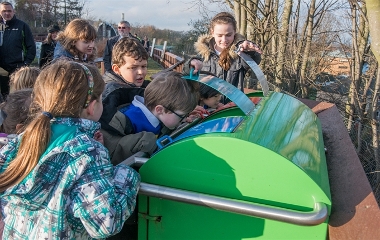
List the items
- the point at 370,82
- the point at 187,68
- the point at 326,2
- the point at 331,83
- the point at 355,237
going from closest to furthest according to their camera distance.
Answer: the point at 355,237 < the point at 187,68 < the point at 370,82 < the point at 331,83 < the point at 326,2

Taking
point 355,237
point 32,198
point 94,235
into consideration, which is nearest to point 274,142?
point 355,237

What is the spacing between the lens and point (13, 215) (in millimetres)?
1411

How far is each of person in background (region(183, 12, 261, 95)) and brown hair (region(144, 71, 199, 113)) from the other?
1.24 meters

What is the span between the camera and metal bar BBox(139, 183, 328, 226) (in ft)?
3.79

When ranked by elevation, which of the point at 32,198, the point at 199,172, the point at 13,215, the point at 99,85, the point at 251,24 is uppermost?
the point at 251,24

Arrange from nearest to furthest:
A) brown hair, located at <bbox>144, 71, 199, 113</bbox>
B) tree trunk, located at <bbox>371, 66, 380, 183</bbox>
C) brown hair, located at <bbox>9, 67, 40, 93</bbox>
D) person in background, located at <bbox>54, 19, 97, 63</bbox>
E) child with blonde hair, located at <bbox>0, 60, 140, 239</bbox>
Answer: child with blonde hair, located at <bbox>0, 60, 140, 239</bbox>
brown hair, located at <bbox>144, 71, 199, 113</bbox>
brown hair, located at <bbox>9, 67, 40, 93</bbox>
person in background, located at <bbox>54, 19, 97, 63</bbox>
tree trunk, located at <bbox>371, 66, 380, 183</bbox>

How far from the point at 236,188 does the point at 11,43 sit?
5.55m

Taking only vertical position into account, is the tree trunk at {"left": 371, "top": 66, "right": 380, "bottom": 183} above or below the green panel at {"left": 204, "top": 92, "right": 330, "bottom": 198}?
below

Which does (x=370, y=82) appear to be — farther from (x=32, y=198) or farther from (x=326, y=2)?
(x=32, y=198)

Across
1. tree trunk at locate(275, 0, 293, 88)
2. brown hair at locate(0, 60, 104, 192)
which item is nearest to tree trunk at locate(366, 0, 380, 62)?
brown hair at locate(0, 60, 104, 192)

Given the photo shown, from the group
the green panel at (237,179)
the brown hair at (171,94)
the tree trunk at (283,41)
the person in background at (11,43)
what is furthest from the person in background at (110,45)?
the green panel at (237,179)

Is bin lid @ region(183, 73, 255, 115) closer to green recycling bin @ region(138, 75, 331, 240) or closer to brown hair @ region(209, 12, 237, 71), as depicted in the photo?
green recycling bin @ region(138, 75, 331, 240)

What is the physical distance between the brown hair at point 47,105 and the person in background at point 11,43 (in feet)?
16.0

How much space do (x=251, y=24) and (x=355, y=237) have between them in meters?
6.11
